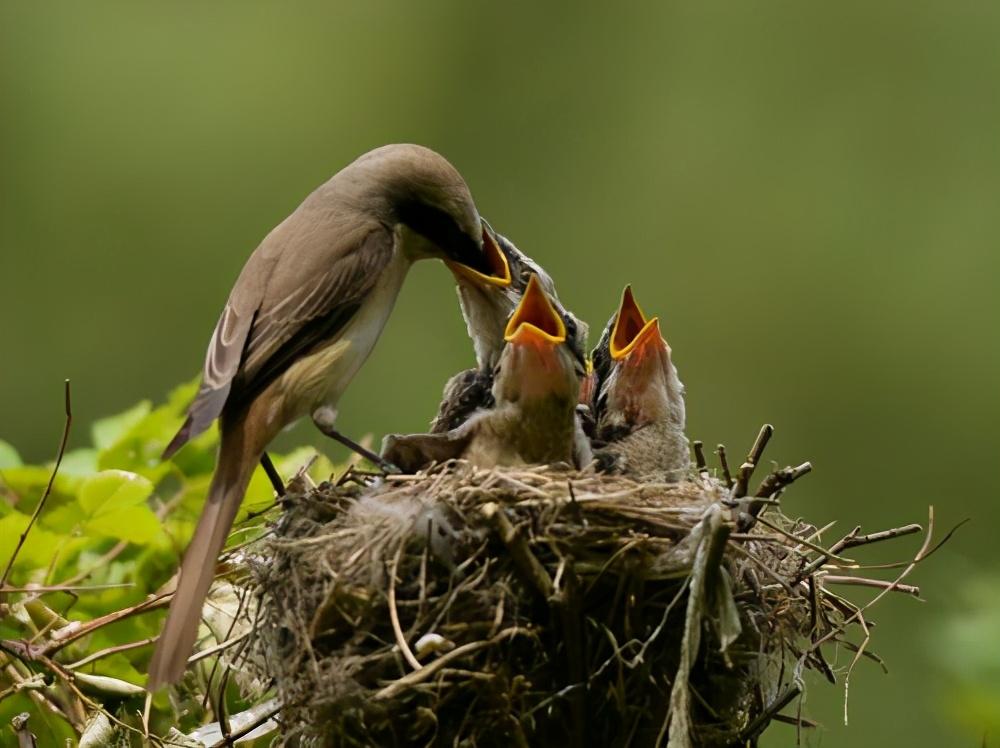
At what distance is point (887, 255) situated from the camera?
1056 cm

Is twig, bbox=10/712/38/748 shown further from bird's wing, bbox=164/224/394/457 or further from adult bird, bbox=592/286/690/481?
adult bird, bbox=592/286/690/481

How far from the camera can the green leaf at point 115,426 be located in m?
3.66

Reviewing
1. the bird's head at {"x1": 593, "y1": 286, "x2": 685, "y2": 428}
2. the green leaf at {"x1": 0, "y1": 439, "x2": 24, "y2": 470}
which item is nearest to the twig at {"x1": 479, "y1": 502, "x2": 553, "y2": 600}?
the bird's head at {"x1": 593, "y1": 286, "x2": 685, "y2": 428}

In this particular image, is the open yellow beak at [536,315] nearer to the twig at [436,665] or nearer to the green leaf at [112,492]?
the green leaf at [112,492]

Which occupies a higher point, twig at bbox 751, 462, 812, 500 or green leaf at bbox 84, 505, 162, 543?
twig at bbox 751, 462, 812, 500

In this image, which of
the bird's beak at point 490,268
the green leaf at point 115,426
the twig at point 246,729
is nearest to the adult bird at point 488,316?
the bird's beak at point 490,268

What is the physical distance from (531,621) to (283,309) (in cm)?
91

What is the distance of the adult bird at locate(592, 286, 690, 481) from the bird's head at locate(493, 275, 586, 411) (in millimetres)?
257

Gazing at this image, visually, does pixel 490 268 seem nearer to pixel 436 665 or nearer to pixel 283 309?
pixel 283 309

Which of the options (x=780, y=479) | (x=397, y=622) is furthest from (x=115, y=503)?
(x=780, y=479)

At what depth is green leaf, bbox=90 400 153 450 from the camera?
12.0 feet

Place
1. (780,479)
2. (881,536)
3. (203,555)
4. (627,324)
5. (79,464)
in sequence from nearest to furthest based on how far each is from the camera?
(780,479)
(881,536)
(203,555)
(79,464)
(627,324)

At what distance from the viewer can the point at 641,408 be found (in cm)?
380

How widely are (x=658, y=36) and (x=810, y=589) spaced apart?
9.90 meters
